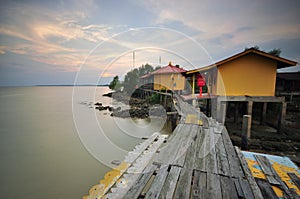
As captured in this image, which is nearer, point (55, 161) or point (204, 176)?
point (204, 176)

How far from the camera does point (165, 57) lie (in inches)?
175

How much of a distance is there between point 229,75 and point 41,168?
29.8 ft

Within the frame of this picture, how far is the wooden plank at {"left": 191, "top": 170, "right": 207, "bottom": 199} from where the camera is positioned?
1602 mm

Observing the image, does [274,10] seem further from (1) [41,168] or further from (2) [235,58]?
(1) [41,168]

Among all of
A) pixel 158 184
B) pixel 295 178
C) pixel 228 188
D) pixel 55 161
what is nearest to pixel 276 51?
pixel 295 178

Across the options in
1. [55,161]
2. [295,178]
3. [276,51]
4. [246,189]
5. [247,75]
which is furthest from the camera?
[276,51]

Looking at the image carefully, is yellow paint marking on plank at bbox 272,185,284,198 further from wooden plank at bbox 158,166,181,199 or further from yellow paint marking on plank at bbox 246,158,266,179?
wooden plank at bbox 158,166,181,199

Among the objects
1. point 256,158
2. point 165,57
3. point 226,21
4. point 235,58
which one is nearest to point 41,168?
point 165,57

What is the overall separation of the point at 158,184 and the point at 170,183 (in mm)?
160

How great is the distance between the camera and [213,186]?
67.8 inches

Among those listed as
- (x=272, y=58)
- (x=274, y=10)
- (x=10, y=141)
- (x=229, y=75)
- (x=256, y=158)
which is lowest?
(x=10, y=141)

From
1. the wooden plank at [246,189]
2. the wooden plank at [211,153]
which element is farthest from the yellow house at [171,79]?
the wooden plank at [246,189]

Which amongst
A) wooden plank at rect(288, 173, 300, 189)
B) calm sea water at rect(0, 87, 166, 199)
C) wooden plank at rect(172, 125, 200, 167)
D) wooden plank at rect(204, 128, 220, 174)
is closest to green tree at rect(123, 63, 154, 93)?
calm sea water at rect(0, 87, 166, 199)

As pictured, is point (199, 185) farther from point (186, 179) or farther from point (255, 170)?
point (255, 170)
